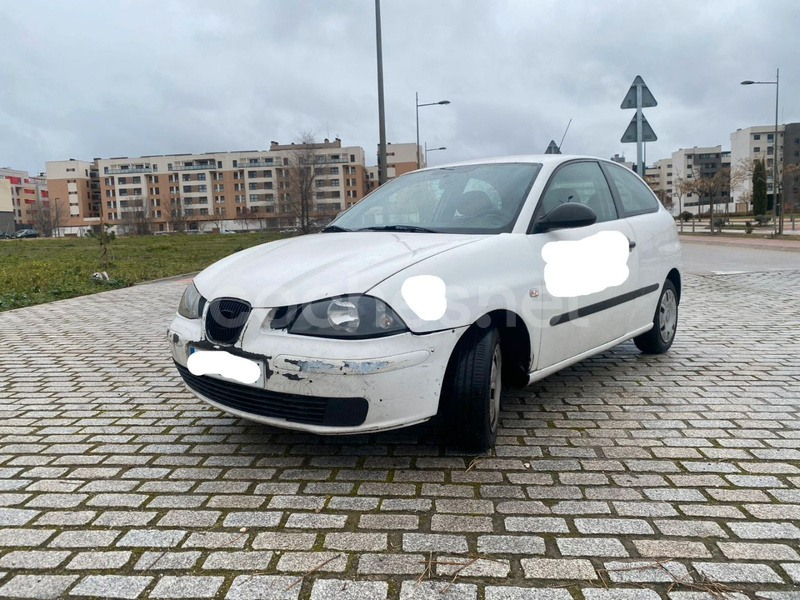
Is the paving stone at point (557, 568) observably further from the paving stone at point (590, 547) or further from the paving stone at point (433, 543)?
the paving stone at point (433, 543)

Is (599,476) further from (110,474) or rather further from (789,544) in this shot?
(110,474)

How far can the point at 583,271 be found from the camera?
413cm

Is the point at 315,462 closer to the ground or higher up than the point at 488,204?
closer to the ground

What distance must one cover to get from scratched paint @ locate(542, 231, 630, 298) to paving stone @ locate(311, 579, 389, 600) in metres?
2.06

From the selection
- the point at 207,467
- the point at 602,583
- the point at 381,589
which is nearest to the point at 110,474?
the point at 207,467

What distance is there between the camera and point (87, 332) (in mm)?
7832

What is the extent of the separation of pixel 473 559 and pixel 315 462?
3.95 ft

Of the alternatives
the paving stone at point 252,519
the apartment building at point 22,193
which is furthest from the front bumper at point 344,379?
the apartment building at point 22,193

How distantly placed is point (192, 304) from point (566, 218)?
2120 millimetres

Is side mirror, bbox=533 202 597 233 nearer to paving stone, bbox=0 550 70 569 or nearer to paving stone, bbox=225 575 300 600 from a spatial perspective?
paving stone, bbox=225 575 300 600

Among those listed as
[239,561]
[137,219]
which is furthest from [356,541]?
[137,219]

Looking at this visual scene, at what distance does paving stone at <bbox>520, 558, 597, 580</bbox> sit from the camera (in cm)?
230

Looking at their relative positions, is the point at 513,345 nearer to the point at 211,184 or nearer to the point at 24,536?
the point at 24,536

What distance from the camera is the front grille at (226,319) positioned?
312cm
